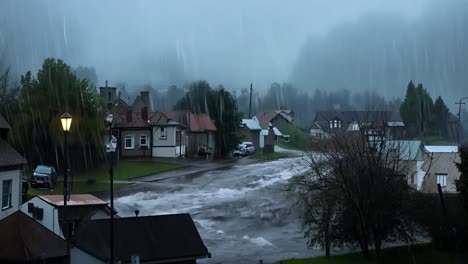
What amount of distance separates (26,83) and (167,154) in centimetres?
1748

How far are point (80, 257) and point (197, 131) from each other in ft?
168

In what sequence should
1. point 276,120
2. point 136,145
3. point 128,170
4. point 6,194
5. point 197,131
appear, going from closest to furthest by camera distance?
point 6,194 → point 128,170 → point 136,145 → point 197,131 → point 276,120

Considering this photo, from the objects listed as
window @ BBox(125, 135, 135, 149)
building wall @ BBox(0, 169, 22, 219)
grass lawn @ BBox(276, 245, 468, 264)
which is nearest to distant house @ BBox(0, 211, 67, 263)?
building wall @ BBox(0, 169, 22, 219)

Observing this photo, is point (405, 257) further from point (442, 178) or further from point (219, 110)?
point (219, 110)

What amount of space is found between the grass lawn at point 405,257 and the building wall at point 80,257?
23.6ft

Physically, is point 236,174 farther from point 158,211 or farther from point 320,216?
point 320,216

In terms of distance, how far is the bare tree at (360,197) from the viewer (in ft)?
68.0

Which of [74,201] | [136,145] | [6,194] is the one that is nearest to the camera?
[6,194]

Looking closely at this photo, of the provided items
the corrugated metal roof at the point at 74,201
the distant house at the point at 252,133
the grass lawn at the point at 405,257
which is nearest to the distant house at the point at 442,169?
the grass lawn at the point at 405,257

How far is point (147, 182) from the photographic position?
141ft

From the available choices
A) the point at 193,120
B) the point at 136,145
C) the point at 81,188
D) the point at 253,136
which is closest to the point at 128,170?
the point at 81,188

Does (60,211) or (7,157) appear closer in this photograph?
(60,211)

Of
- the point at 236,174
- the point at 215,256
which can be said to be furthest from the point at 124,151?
the point at 215,256

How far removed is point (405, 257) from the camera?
2217 cm
